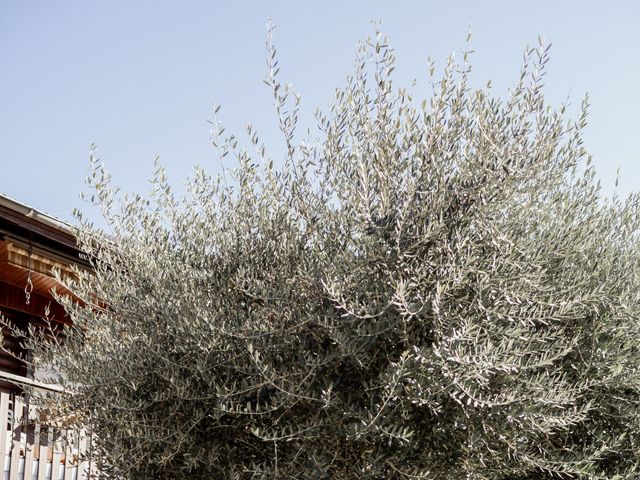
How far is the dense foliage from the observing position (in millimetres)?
5270

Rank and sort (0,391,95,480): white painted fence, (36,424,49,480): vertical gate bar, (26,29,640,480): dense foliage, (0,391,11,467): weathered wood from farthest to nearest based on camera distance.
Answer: (36,424,49,480): vertical gate bar → (0,391,95,480): white painted fence → (0,391,11,467): weathered wood → (26,29,640,480): dense foliage

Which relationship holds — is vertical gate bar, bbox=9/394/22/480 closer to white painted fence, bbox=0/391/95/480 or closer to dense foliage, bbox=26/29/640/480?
white painted fence, bbox=0/391/95/480

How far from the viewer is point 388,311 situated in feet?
17.1

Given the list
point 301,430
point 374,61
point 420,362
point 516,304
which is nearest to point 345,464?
point 301,430

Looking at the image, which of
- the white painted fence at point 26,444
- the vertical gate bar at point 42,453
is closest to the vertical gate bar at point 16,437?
the white painted fence at point 26,444

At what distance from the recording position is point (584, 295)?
5.93m

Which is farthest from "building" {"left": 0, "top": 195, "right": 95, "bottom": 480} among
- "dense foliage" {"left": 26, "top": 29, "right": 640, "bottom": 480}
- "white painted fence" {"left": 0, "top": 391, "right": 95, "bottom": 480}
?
"dense foliage" {"left": 26, "top": 29, "right": 640, "bottom": 480}

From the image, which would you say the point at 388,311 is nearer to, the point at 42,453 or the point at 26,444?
the point at 26,444

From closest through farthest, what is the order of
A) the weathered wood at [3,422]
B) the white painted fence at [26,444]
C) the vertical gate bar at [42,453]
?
the weathered wood at [3,422] < the white painted fence at [26,444] < the vertical gate bar at [42,453]

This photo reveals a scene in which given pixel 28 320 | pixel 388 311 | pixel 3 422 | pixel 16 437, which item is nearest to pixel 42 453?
pixel 16 437

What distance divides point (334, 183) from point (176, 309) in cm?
178

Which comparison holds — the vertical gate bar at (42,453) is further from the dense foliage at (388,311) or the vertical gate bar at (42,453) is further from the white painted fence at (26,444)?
the dense foliage at (388,311)

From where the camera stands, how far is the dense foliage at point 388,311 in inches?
207

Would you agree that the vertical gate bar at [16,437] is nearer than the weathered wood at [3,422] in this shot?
No
